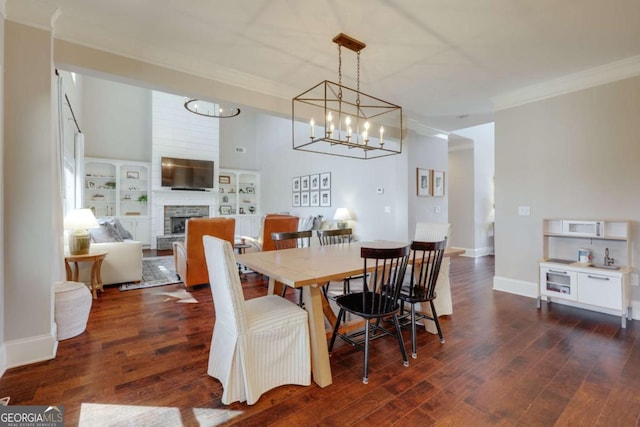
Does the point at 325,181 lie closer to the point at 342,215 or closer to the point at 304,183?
the point at 304,183

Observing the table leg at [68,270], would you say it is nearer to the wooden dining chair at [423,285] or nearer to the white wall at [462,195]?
the wooden dining chair at [423,285]

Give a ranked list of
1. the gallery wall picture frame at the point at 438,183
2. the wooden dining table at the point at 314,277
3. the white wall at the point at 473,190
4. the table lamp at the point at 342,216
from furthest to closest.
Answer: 1. the white wall at the point at 473,190
2. the table lamp at the point at 342,216
3. the gallery wall picture frame at the point at 438,183
4. the wooden dining table at the point at 314,277

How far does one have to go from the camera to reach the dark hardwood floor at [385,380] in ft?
5.37

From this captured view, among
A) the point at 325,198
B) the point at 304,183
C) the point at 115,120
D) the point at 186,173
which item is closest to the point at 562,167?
the point at 325,198

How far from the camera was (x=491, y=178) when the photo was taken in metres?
7.43

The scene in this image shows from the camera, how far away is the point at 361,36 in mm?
2584

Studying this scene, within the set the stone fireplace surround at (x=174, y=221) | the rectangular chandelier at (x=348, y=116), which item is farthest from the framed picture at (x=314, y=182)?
the stone fireplace surround at (x=174, y=221)

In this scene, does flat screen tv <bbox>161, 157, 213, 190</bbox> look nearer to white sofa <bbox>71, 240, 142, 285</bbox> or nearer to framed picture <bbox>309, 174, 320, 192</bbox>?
framed picture <bbox>309, 174, 320, 192</bbox>

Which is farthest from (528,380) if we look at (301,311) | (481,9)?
(481,9)

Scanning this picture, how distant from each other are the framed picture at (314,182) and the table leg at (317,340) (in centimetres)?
540

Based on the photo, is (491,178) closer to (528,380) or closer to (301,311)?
(528,380)

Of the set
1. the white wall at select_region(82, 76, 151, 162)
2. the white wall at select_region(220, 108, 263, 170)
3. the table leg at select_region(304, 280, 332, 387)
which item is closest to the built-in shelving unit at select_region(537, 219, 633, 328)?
the table leg at select_region(304, 280, 332, 387)

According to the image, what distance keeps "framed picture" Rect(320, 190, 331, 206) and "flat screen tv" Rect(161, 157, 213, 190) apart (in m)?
3.60

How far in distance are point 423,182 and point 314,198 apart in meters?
2.85
